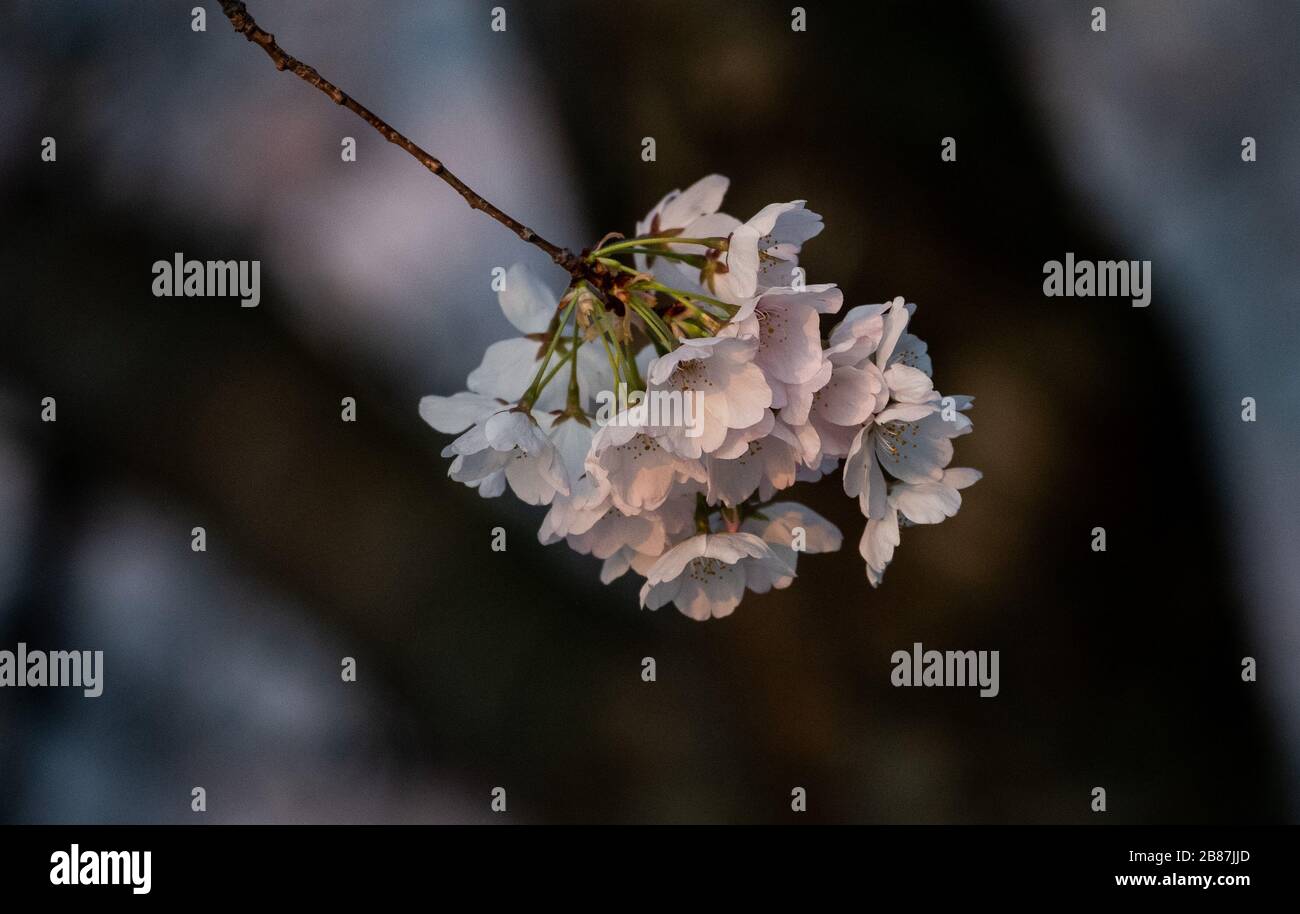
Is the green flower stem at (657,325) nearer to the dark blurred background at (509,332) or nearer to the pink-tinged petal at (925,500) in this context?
the pink-tinged petal at (925,500)

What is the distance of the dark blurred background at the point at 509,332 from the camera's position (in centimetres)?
149

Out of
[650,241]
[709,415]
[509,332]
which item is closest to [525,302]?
[650,241]

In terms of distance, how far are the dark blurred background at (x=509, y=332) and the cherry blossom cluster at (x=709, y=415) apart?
794mm

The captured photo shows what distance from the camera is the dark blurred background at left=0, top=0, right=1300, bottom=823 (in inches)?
58.6

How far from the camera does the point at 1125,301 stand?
1499 millimetres

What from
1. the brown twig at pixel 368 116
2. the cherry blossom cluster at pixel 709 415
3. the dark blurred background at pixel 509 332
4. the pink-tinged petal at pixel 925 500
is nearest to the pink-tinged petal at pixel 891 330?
the cherry blossom cluster at pixel 709 415

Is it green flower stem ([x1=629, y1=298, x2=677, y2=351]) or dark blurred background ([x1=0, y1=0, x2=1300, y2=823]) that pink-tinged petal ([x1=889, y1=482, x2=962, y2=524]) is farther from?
dark blurred background ([x1=0, y1=0, x2=1300, y2=823])

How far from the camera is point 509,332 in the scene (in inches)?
58.8

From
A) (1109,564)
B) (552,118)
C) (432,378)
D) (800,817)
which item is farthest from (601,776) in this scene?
(552,118)

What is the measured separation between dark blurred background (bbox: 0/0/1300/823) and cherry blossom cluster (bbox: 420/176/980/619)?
2.61 feet

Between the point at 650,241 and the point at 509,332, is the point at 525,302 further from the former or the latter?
the point at 509,332

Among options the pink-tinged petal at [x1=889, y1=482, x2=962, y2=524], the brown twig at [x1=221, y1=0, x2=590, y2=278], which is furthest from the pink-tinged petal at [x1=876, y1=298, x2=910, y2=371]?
the brown twig at [x1=221, y1=0, x2=590, y2=278]

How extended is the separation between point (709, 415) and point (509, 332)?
1001mm

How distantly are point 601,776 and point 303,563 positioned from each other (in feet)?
1.98
